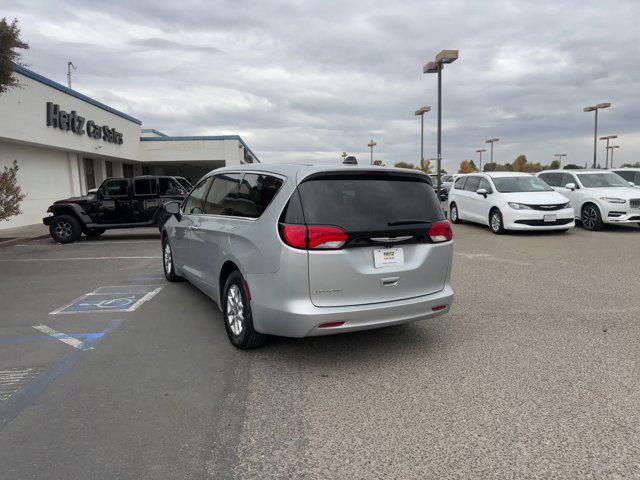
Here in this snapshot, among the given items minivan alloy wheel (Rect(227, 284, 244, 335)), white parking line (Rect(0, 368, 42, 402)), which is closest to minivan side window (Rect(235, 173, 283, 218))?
minivan alloy wheel (Rect(227, 284, 244, 335))

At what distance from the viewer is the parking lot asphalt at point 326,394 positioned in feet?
9.06

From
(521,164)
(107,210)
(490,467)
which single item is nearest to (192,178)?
(107,210)

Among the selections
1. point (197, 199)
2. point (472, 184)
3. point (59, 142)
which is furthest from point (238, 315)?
point (59, 142)

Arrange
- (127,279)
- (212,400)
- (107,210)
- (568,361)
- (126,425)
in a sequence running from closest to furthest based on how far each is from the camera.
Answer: (126,425) → (212,400) → (568,361) → (127,279) → (107,210)

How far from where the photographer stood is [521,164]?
100m

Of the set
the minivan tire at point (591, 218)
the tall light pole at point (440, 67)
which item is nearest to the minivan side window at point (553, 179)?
the minivan tire at point (591, 218)

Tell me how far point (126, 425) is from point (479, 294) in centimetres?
484

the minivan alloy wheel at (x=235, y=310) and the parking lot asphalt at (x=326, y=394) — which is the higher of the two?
the minivan alloy wheel at (x=235, y=310)

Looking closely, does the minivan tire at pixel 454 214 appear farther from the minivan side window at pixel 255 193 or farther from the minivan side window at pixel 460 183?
the minivan side window at pixel 255 193

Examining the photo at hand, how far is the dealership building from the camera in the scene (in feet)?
57.5

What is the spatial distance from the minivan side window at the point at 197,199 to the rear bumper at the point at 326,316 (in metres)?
2.27

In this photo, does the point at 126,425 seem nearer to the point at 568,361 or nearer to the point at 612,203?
the point at 568,361

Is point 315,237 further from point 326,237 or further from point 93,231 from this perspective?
point 93,231

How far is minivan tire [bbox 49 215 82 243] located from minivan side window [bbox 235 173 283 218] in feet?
32.3
